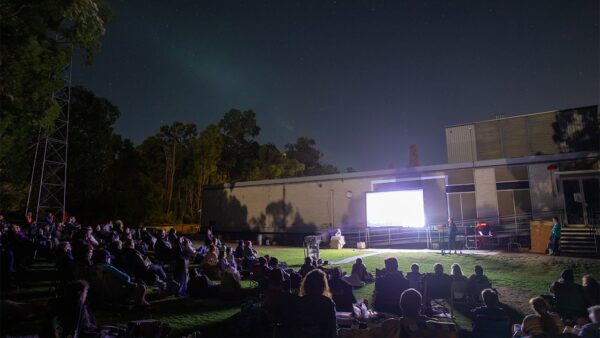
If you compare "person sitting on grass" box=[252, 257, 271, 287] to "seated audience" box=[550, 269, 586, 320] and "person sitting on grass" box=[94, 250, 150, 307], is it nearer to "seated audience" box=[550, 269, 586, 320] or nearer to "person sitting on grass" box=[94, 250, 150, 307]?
"person sitting on grass" box=[94, 250, 150, 307]

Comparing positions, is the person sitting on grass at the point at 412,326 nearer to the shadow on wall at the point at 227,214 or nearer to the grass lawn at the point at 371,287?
the grass lawn at the point at 371,287

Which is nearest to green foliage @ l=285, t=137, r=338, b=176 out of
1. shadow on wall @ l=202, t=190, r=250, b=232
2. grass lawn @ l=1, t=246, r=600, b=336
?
shadow on wall @ l=202, t=190, r=250, b=232

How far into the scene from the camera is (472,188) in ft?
66.1

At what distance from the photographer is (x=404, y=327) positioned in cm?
409

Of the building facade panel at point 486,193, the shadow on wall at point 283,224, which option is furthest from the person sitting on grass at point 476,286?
the shadow on wall at point 283,224

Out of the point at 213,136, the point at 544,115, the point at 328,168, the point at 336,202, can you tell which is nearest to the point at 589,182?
the point at 544,115

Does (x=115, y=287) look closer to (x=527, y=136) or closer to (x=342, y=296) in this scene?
→ (x=342, y=296)

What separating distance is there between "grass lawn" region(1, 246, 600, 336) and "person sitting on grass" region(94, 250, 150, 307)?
0.28 metres

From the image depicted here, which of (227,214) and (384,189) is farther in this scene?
(227,214)

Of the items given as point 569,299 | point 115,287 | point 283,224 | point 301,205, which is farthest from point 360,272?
point 283,224

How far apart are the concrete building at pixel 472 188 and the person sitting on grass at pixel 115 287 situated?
1556 centimetres

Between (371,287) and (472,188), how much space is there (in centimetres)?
1319

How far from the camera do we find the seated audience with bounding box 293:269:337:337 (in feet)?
12.6

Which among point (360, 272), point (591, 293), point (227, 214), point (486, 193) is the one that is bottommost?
point (360, 272)
